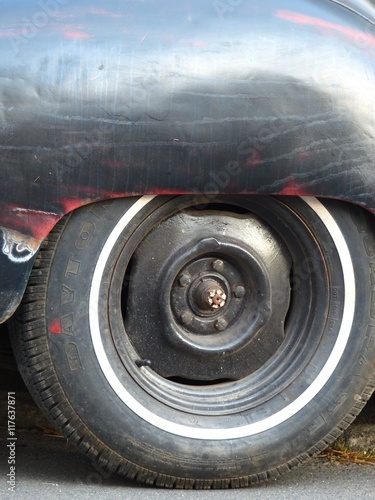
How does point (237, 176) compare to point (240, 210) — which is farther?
point (240, 210)

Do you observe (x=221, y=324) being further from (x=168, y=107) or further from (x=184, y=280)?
(x=168, y=107)

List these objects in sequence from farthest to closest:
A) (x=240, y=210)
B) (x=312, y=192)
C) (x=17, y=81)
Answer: (x=240, y=210) → (x=312, y=192) → (x=17, y=81)

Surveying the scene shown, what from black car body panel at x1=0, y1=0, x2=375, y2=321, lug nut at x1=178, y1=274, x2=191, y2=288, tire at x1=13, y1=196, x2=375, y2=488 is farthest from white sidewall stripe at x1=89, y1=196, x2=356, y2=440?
lug nut at x1=178, y1=274, x2=191, y2=288

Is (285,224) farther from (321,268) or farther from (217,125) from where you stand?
(217,125)

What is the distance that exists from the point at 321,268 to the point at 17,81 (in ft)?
3.39

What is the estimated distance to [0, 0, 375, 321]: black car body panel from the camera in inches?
100

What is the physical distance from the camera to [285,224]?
9.41 feet

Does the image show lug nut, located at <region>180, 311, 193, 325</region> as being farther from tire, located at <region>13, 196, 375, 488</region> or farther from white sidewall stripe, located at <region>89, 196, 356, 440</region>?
white sidewall stripe, located at <region>89, 196, 356, 440</region>

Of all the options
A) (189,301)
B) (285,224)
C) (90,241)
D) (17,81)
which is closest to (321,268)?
(285,224)

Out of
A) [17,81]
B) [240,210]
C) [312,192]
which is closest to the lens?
→ [17,81]

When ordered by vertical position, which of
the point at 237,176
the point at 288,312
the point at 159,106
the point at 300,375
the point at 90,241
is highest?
the point at 159,106

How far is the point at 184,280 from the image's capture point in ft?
9.27

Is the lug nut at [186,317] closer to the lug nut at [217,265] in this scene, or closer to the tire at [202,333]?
the tire at [202,333]

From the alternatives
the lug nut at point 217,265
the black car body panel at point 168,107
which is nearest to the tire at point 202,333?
the lug nut at point 217,265
